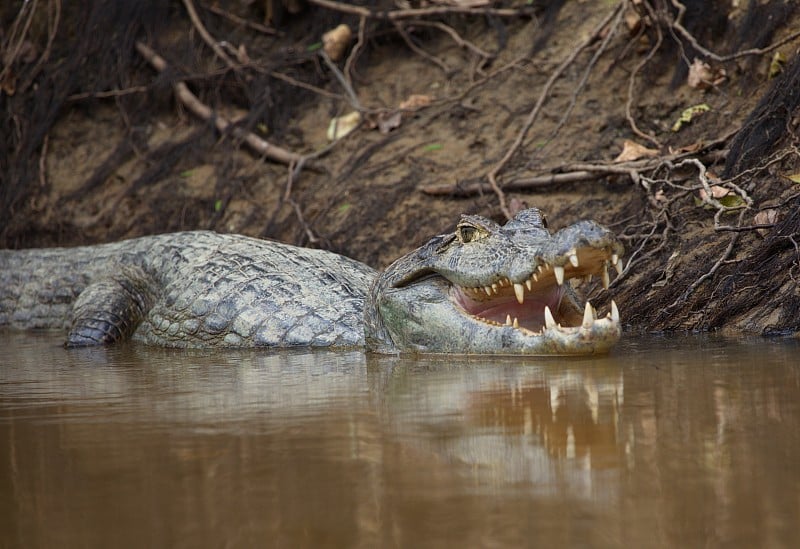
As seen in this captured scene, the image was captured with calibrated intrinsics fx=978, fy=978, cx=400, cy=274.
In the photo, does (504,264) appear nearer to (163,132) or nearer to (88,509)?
(88,509)

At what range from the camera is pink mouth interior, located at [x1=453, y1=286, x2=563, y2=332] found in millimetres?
4715

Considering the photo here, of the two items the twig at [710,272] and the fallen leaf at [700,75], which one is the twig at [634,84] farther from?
the twig at [710,272]

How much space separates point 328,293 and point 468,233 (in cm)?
A: 149

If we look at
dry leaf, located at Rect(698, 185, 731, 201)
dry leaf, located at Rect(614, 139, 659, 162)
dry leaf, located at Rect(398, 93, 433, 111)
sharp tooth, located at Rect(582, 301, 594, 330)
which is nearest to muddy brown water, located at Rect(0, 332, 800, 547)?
sharp tooth, located at Rect(582, 301, 594, 330)

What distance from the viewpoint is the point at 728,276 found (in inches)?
206

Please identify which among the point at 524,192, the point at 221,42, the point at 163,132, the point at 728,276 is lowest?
the point at 728,276

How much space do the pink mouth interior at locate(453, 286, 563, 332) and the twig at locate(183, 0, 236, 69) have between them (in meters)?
6.54

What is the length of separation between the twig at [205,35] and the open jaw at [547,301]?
6607mm

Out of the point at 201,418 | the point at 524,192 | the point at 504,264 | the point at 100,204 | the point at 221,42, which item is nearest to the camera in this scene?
the point at 201,418

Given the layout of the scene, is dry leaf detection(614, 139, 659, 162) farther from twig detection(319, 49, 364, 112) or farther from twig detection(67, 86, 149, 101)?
twig detection(67, 86, 149, 101)

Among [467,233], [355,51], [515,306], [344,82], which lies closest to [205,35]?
[355,51]

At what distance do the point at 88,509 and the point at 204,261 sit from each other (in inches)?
184

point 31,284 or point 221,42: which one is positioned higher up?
point 221,42

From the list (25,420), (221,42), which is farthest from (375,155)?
(25,420)
